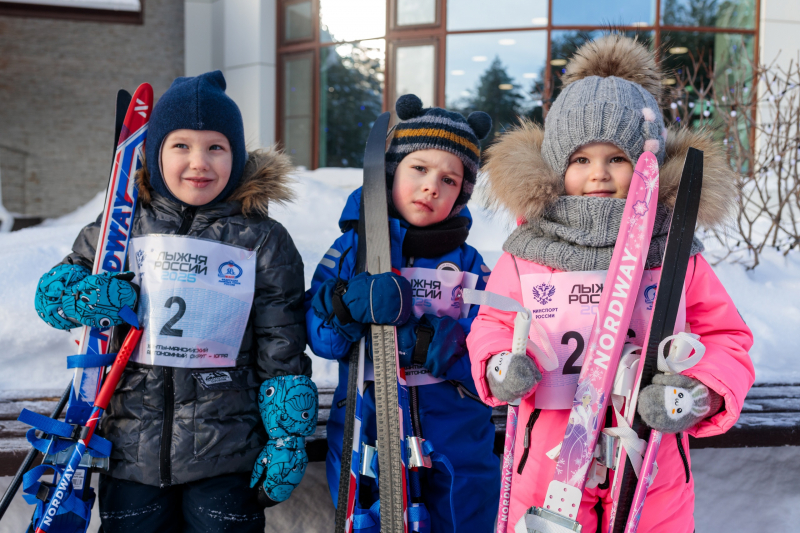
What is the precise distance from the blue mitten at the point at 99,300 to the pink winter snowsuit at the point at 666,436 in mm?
1023

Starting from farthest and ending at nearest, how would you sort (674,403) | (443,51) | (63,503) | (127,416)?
1. (443,51)
2. (127,416)
3. (63,503)
4. (674,403)

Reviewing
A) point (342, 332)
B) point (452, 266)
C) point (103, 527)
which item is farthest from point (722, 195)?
point (103, 527)

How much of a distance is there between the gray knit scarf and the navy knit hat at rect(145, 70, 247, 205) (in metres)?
1.00

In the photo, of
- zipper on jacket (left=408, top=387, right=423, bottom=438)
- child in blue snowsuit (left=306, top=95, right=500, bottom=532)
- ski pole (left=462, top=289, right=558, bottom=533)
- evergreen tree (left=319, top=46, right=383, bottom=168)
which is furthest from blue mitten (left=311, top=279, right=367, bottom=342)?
evergreen tree (left=319, top=46, right=383, bottom=168)

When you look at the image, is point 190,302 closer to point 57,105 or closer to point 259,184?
point 259,184

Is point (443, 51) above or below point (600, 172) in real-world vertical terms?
above

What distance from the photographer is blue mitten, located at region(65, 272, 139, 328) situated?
5.33 ft

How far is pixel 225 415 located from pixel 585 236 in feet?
3.80

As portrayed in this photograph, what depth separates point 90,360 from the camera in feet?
5.58

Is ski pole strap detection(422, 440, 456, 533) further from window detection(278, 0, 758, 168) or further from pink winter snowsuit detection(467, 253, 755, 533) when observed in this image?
window detection(278, 0, 758, 168)

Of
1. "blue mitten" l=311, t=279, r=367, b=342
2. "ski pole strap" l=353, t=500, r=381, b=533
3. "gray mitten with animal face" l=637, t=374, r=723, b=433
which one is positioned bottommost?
"ski pole strap" l=353, t=500, r=381, b=533

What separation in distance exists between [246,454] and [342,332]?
1.52ft

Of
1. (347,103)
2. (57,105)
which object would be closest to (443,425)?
(347,103)

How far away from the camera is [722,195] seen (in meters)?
1.53
